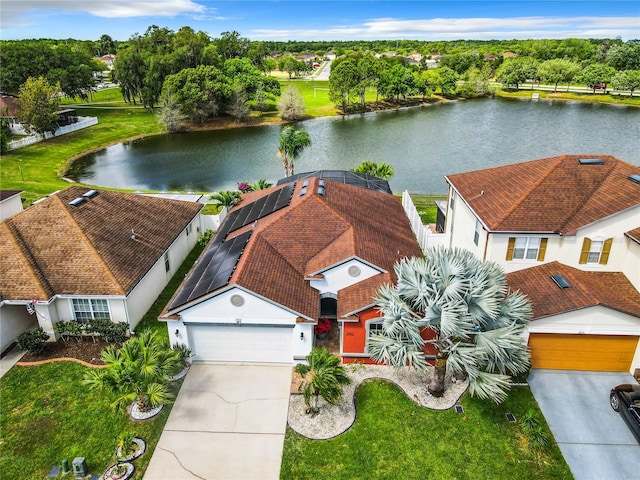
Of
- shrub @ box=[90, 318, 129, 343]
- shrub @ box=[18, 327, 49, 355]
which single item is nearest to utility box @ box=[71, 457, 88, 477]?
shrub @ box=[90, 318, 129, 343]

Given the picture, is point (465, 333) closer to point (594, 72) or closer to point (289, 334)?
point (289, 334)

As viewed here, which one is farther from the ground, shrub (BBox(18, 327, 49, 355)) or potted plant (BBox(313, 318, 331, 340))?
potted plant (BBox(313, 318, 331, 340))

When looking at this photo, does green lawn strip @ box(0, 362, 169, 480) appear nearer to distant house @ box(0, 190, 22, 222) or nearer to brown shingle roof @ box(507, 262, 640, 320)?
distant house @ box(0, 190, 22, 222)

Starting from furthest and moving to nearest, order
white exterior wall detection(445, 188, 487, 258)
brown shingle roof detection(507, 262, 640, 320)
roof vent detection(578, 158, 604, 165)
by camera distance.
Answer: roof vent detection(578, 158, 604, 165)
white exterior wall detection(445, 188, 487, 258)
brown shingle roof detection(507, 262, 640, 320)

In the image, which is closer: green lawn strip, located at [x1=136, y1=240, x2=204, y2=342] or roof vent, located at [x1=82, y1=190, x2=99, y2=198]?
green lawn strip, located at [x1=136, y1=240, x2=204, y2=342]

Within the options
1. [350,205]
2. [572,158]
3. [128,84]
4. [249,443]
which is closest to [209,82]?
[128,84]

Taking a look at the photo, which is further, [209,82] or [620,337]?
[209,82]

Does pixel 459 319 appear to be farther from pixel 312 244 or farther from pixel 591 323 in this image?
pixel 312 244
